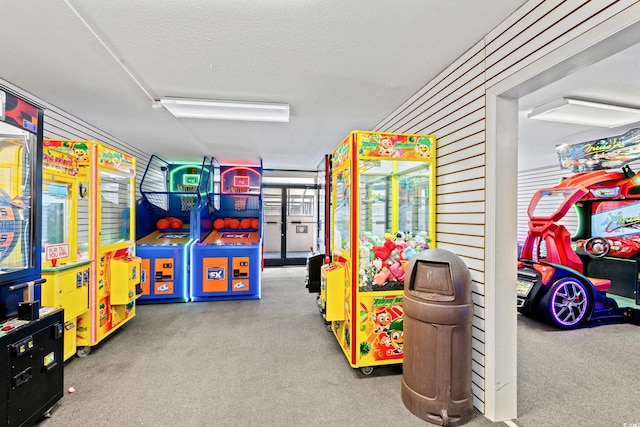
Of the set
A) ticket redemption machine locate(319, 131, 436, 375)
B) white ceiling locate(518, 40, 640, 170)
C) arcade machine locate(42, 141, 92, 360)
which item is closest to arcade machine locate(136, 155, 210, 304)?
arcade machine locate(42, 141, 92, 360)

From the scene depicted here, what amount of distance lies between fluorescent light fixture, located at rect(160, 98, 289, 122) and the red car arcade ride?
428 centimetres

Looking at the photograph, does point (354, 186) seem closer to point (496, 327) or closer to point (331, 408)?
point (496, 327)

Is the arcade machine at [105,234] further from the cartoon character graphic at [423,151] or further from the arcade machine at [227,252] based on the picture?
the cartoon character graphic at [423,151]

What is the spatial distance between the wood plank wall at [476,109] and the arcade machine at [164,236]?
13.8 feet

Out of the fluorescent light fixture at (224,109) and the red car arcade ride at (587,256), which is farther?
the red car arcade ride at (587,256)

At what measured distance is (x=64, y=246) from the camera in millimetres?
2920

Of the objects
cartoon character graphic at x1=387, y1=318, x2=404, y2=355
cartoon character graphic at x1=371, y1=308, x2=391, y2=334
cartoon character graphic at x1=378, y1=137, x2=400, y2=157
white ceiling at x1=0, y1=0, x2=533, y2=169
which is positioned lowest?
cartoon character graphic at x1=387, y1=318, x2=404, y2=355

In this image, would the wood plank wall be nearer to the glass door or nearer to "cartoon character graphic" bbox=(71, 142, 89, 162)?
"cartoon character graphic" bbox=(71, 142, 89, 162)

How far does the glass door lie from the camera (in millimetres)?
7863

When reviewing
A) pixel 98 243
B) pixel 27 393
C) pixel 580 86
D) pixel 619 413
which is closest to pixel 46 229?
pixel 98 243

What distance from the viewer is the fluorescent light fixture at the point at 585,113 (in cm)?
327

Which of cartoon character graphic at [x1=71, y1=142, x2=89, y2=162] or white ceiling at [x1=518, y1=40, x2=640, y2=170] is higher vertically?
white ceiling at [x1=518, y1=40, x2=640, y2=170]

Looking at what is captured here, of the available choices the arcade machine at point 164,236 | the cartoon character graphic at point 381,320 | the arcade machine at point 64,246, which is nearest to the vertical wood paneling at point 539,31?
the cartoon character graphic at point 381,320

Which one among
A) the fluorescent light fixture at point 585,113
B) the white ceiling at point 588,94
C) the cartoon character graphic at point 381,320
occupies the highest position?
the white ceiling at point 588,94
